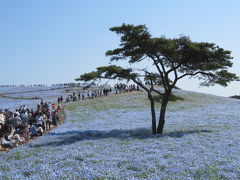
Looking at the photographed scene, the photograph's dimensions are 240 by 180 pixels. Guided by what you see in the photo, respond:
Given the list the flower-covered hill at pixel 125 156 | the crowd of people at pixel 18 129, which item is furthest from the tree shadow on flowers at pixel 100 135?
the crowd of people at pixel 18 129

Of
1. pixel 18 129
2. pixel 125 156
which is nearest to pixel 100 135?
pixel 18 129

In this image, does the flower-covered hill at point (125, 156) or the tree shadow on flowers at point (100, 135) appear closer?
the flower-covered hill at point (125, 156)

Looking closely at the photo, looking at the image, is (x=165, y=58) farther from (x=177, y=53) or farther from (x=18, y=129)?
(x=18, y=129)

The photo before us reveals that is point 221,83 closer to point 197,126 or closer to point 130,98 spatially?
point 197,126

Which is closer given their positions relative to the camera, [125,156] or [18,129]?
[125,156]

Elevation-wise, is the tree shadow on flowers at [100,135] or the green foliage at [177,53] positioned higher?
the green foliage at [177,53]

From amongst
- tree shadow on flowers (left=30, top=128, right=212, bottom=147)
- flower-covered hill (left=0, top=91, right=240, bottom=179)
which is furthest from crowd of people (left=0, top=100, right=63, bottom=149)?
tree shadow on flowers (left=30, top=128, right=212, bottom=147)

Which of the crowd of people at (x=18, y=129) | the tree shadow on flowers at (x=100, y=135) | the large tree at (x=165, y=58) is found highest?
the large tree at (x=165, y=58)

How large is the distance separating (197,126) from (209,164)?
1556cm

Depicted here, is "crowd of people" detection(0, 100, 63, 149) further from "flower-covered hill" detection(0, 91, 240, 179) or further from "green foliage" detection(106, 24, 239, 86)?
"green foliage" detection(106, 24, 239, 86)

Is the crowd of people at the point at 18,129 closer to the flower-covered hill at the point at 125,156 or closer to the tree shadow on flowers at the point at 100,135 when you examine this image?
the flower-covered hill at the point at 125,156

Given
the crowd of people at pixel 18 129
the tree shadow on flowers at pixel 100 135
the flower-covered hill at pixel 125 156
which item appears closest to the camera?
the flower-covered hill at pixel 125 156

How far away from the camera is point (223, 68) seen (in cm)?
2648

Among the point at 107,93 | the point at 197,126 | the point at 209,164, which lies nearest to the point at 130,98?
the point at 107,93
